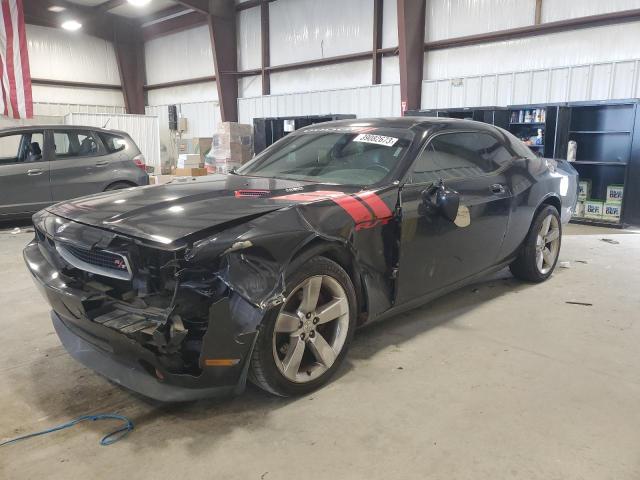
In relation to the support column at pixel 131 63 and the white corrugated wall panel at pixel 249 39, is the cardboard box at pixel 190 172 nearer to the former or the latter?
the white corrugated wall panel at pixel 249 39

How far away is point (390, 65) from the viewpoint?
37.5 feet

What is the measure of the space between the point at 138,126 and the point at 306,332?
13980 mm

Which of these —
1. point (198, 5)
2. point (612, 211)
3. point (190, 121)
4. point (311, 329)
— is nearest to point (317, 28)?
point (198, 5)

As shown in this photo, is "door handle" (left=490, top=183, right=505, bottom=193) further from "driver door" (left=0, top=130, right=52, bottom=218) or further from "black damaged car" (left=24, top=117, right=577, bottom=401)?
"driver door" (left=0, top=130, right=52, bottom=218)

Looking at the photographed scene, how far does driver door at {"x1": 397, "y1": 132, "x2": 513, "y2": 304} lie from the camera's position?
9.55 feet

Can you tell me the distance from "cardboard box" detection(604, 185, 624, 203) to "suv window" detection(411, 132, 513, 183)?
4818mm

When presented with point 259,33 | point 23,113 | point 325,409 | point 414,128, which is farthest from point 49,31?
point 325,409

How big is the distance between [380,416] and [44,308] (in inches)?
109

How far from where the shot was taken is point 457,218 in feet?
10.4

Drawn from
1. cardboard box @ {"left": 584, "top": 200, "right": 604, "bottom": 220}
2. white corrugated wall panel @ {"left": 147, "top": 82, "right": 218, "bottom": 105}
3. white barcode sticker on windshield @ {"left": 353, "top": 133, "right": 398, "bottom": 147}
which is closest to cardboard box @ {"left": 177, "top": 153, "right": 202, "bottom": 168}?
white corrugated wall panel @ {"left": 147, "top": 82, "right": 218, "bottom": 105}

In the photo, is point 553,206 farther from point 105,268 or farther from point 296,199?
point 105,268

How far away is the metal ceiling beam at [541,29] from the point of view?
819cm

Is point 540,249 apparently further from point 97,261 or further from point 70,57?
point 70,57

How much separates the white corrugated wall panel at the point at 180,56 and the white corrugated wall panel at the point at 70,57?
4.43ft
